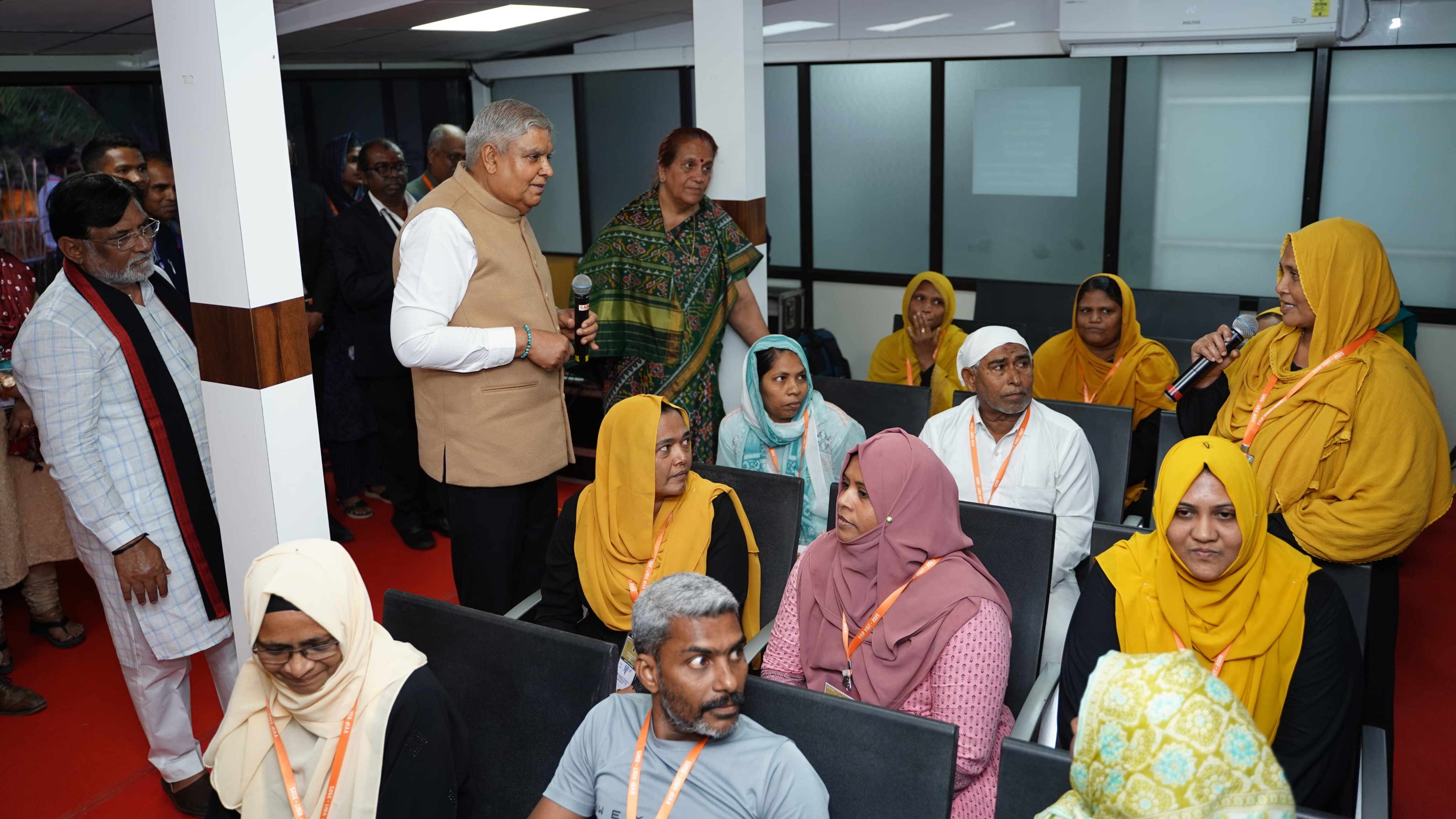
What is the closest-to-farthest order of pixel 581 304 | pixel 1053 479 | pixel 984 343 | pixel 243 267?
pixel 243 267 → pixel 581 304 → pixel 1053 479 → pixel 984 343

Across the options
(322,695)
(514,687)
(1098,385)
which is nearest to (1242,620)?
(514,687)

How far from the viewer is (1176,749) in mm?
1315

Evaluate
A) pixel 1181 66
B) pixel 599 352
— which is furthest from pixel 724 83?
pixel 1181 66

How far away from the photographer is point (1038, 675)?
250 centimetres

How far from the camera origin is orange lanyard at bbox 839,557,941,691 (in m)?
2.28

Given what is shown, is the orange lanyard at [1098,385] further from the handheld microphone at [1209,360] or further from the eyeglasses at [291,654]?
the eyeglasses at [291,654]

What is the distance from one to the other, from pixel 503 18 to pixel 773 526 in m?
3.86

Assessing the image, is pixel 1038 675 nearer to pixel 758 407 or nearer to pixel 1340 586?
pixel 1340 586

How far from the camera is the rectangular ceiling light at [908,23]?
6332 mm

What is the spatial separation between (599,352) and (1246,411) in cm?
204

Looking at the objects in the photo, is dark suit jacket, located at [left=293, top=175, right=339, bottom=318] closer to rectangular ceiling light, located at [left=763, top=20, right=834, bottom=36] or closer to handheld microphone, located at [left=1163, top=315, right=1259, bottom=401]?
rectangular ceiling light, located at [left=763, top=20, right=834, bottom=36]

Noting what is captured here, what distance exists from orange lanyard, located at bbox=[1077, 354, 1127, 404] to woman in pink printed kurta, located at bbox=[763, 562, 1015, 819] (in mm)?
2146

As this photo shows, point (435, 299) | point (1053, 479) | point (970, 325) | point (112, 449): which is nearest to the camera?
point (112, 449)

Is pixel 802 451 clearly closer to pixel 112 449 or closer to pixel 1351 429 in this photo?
pixel 1351 429
